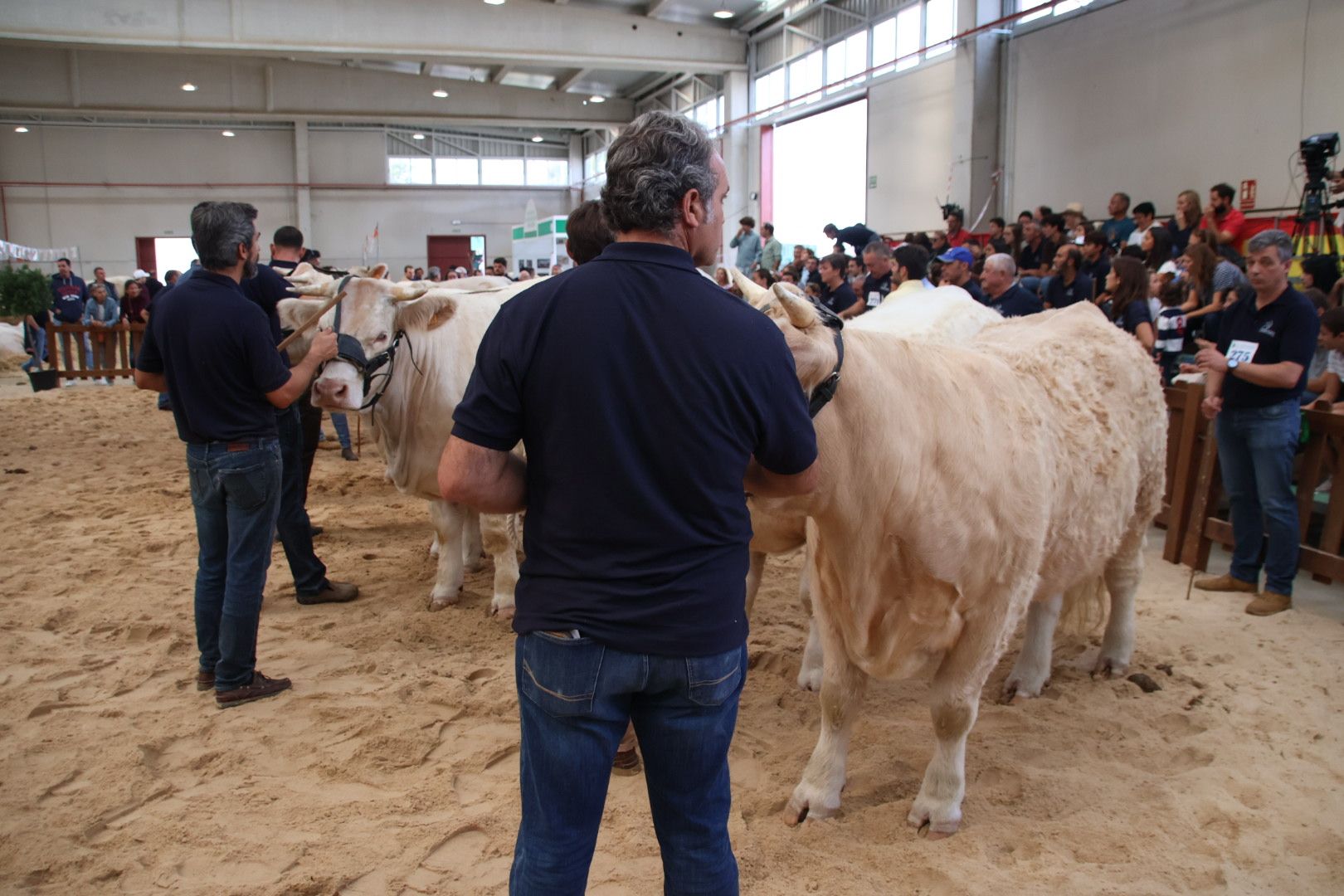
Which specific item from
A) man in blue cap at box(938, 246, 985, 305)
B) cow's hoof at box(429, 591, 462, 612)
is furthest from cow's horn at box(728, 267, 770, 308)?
man in blue cap at box(938, 246, 985, 305)

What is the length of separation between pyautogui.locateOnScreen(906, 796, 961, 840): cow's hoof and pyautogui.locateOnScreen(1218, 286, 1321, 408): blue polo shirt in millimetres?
3326

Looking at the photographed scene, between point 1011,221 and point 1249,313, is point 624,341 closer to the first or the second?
point 1249,313

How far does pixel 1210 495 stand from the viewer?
5.88 metres

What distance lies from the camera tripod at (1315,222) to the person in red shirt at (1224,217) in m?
0.61

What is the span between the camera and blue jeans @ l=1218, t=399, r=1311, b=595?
496cm

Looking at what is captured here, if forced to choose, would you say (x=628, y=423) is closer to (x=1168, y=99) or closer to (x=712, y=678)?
(x=712, y=678)

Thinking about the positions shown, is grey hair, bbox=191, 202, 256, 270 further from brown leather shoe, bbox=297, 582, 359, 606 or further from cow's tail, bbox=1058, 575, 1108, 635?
cow's tail, bbox=1058, 575, 1108, 635

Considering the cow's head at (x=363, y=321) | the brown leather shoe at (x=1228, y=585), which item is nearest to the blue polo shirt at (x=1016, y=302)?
the brown leather shoe at (x=1228, y=585)

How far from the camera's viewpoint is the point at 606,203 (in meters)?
1.71

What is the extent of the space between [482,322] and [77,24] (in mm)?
15851

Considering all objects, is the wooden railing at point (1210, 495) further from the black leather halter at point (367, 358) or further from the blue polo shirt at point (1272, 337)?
the black leather halter at point (367, 358)

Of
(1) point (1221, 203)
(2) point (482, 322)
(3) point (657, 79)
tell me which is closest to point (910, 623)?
(2) point (482, 322)

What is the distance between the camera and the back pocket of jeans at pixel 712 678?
5.59 feet

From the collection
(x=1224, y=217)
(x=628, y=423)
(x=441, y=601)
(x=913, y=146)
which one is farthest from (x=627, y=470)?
(x=913, y=146)
